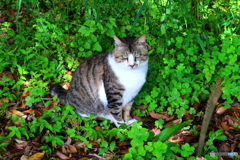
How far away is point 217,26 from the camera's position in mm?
3975

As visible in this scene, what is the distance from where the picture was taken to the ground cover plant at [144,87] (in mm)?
3050

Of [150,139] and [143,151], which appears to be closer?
[143,151]

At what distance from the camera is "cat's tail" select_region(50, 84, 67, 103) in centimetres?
373

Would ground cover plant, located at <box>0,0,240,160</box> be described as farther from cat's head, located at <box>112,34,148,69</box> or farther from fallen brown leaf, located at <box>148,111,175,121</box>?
cat's head, located at <box>112,34,148,69</box>

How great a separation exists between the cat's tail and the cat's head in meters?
0.93

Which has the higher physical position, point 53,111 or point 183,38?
point 183,38

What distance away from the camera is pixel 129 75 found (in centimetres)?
327

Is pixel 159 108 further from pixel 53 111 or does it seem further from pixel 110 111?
pixel 53 111

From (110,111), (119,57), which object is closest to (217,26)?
(119,57)

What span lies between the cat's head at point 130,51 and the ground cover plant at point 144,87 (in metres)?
0.19

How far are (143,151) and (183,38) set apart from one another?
1.85 m

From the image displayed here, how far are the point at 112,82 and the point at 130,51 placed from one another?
42 centimetres

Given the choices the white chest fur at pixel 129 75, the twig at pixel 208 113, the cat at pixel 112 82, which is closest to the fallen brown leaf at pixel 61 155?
the cat at pixel 112 82

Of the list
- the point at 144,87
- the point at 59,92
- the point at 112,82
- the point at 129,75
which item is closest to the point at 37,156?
the point at 59,92
